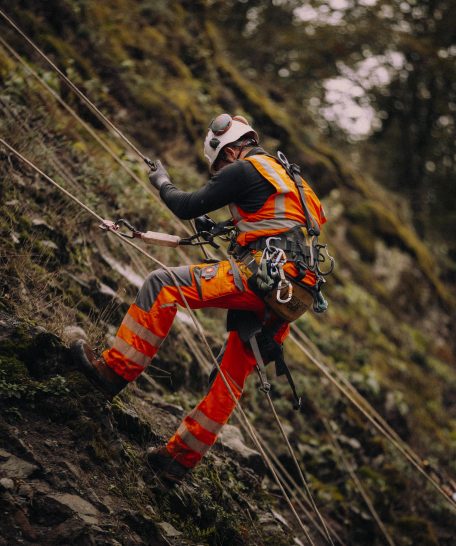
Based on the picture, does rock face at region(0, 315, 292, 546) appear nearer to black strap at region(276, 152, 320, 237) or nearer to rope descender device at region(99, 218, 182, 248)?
rope descender device at region(99, 218, 182, 248)

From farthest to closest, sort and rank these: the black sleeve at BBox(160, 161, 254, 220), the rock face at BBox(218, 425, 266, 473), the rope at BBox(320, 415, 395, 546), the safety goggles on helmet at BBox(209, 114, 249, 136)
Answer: the rope at BBox(320, 415, 395, 546) < the rock face at BBox(218, 425, 266, 473) < the safety goggles on helmet at BBox(209, 114, 249, 136) < the black sleeve at BBox(160, 161, 254, 220)

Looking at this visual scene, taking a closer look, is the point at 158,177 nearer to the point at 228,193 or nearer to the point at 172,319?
the point at 228,193

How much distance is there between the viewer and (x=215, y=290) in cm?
416

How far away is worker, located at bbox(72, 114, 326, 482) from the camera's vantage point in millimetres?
4070

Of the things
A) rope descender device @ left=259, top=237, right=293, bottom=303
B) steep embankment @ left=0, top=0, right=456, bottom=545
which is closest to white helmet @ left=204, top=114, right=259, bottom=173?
rope descender device @ left=259, top=237, right=293, bottom=303

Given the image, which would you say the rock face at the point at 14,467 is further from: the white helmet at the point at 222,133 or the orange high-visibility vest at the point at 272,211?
the white helmet at the point at 222,133

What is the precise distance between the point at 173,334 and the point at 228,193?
2.27 metres

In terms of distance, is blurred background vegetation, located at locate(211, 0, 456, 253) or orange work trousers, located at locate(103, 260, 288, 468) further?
blurred background vegetation, located at locate(211, 0, 456, 253)

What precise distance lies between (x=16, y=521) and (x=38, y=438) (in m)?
0.59

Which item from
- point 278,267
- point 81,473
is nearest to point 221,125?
point 278,267

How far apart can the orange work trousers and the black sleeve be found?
0.37 meters

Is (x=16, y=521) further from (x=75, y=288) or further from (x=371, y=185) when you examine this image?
(x=371, y=185)

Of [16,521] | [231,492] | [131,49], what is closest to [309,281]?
[231,492]

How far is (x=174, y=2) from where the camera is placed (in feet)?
37.6
